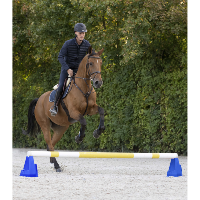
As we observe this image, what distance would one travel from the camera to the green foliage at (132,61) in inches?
479

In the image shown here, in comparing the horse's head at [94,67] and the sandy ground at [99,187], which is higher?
the horse's head at [94,67]

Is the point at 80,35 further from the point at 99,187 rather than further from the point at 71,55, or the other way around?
the point at 99,187

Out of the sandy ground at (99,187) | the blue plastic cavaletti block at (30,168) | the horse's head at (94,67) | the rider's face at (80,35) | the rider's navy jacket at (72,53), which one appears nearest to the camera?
the sandy ground at (99,187)

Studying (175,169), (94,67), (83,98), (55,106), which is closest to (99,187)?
(83,98)

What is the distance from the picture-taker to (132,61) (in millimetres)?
13555

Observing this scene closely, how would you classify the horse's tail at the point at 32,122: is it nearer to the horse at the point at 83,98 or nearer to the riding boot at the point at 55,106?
the horse at the point at 83,98

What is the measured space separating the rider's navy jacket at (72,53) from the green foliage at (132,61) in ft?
12.0

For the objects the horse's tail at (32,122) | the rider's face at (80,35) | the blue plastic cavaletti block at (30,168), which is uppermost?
the rider's face at (80,35)

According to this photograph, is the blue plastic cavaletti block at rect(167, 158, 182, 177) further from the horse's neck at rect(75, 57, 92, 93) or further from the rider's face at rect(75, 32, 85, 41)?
the rider's face at rect(75, 32, 85, 41)

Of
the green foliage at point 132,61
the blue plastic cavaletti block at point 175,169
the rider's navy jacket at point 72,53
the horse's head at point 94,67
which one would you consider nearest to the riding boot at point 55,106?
the rider's navy jacket at point 72,53

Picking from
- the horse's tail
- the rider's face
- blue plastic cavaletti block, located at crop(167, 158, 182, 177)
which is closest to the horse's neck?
the rider's face

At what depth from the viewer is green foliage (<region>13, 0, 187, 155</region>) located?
12.2 metres

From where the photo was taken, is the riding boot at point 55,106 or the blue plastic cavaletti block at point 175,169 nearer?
the blue plastic cavaletti block at point 175,169

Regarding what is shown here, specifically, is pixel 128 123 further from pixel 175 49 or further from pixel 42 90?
pixel 42 90
